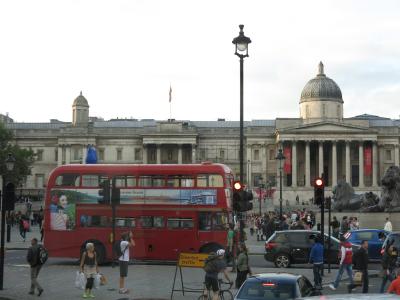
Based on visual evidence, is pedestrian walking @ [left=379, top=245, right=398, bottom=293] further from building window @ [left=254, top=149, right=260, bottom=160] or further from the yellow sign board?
building window @ [left=254, top=149, right=260, bottom=160]

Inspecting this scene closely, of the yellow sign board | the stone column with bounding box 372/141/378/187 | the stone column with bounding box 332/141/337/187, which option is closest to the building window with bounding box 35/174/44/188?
the stone column with bounding box 332/141/337/187

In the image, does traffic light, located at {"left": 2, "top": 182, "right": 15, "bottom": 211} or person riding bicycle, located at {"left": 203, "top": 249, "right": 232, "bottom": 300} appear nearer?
person riding bicycle, located at {"left": 203, "top": 249, "right": 232, "bottom": 300}

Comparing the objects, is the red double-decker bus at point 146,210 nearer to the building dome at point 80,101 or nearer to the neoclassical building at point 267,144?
the neoclassical building at point 267,144

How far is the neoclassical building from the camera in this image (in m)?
118

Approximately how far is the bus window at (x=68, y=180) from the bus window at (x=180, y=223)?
4.40m

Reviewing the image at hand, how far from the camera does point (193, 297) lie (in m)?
21.9

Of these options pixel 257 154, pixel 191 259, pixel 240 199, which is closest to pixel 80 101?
pixel 257 154

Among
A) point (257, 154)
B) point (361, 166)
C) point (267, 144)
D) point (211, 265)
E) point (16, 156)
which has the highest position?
point (267, 144)

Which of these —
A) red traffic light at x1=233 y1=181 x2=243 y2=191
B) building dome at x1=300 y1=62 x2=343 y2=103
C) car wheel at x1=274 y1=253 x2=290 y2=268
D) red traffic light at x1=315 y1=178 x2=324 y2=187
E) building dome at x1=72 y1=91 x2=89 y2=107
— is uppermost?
building dome at x1=300 y1=62 x2=343 y2=103

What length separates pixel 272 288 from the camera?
14.7 metres

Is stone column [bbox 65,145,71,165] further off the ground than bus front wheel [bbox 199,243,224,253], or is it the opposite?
stone column [bbox 65,145,71,165]

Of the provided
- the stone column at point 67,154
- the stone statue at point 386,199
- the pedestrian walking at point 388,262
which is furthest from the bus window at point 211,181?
the stone column at point 67,154

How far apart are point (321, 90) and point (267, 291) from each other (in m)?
110

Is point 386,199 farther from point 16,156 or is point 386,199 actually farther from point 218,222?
point 16,156
